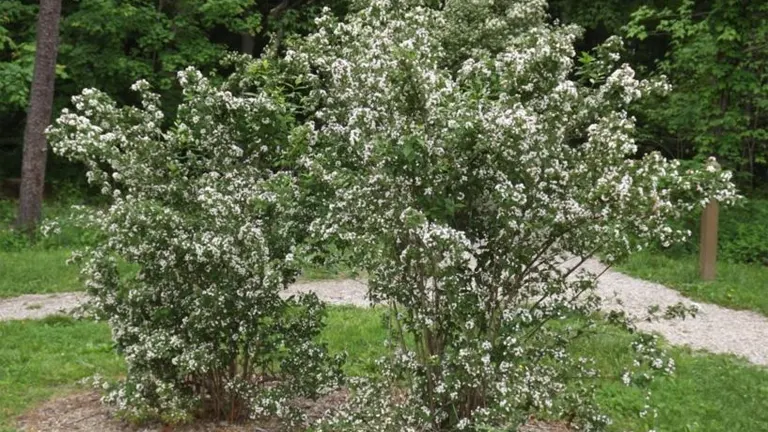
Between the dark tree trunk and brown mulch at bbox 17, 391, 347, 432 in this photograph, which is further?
the dark tree trunk

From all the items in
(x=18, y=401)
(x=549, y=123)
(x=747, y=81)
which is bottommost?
(x=18, y=401)

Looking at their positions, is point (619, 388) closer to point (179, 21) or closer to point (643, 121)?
point (643, 121)

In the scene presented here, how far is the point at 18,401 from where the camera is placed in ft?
21.2

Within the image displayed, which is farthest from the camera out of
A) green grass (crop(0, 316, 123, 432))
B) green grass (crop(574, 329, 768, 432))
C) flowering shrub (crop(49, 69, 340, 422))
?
green grass (crop(0, 316, 123, 432))

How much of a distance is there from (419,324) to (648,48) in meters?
21.3

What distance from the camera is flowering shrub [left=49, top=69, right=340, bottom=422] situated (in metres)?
5.16

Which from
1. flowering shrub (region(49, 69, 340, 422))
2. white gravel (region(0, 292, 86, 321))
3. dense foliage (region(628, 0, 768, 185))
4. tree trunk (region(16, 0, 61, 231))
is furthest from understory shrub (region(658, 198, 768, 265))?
tree trunk (region(16, 0, 61, 231))

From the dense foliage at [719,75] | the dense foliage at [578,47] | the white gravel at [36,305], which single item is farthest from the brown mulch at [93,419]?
the dense foliage at [719,75]

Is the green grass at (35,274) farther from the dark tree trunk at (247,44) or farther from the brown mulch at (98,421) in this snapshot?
the dark tree trunk at (247,44)

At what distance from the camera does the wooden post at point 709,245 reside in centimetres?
1146

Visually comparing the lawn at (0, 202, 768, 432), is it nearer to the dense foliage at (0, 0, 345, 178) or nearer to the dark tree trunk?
the dense foliage at (0, 0, 345, 178)

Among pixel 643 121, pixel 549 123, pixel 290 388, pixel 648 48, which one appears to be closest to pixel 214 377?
pixel 290 388

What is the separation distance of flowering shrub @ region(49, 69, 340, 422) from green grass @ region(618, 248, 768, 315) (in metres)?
5.43

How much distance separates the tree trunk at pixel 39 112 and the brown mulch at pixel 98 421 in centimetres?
805
